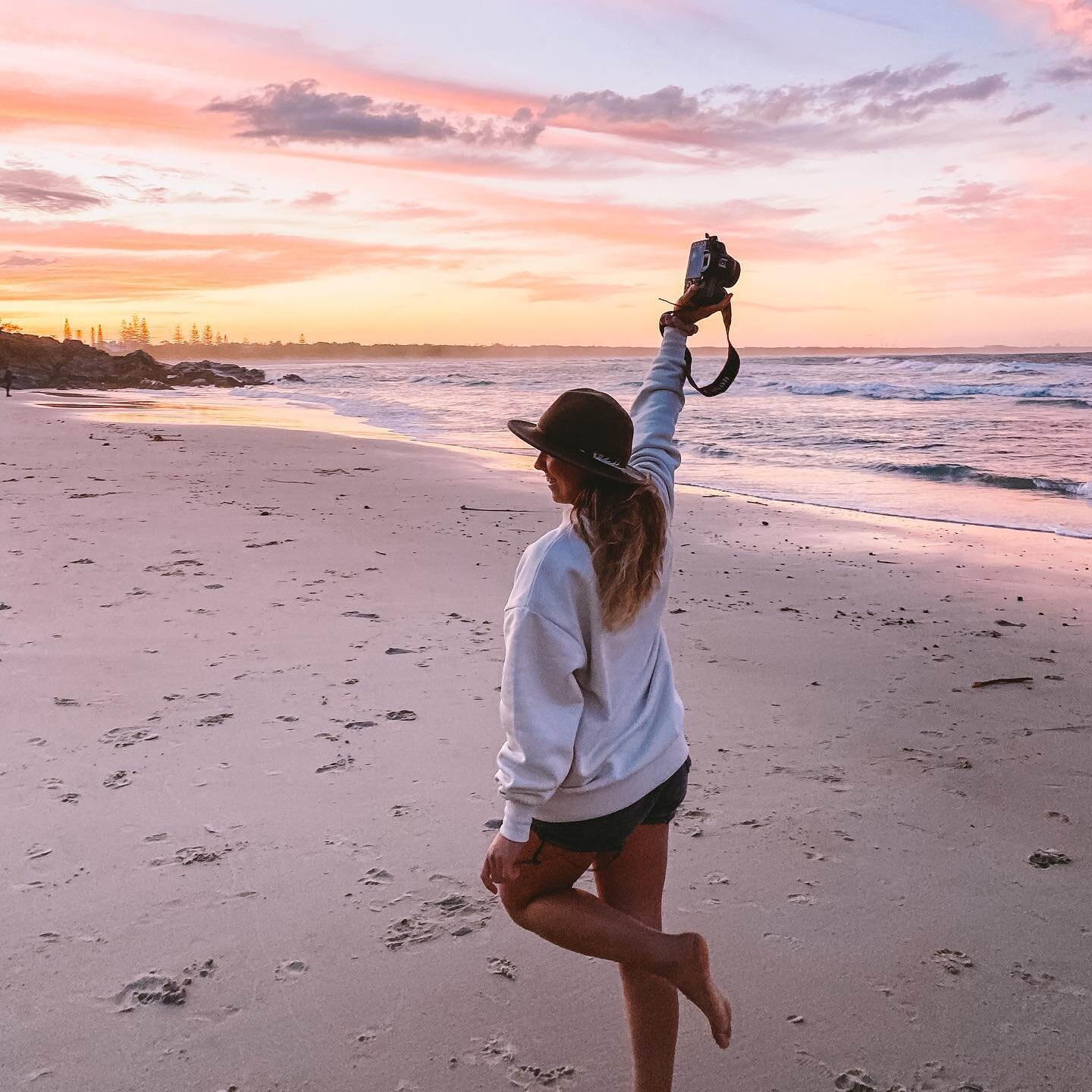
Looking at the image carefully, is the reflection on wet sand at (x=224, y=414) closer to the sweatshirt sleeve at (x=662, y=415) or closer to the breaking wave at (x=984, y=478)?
the breaking wave at (x=984, y=478)

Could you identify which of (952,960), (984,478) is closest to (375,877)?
(952,960)

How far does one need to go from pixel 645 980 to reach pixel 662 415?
1.36 m

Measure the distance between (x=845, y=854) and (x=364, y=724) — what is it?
2.18 m

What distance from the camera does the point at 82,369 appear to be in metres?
42.5

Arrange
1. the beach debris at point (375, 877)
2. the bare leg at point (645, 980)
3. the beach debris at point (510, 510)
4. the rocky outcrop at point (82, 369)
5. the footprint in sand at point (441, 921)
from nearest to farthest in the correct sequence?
the bare leg at point (645, 980) → the footprint in sand at point (441, 921) → the beach debris at point (375, 877) → the beach debris at point (510, 510) → the rocky outcrop at point (82, 369)

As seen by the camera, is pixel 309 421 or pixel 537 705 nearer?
pixel 537 705

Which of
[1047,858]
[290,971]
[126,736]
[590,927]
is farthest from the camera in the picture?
[126,736]

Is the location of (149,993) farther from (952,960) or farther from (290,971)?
(952,960)

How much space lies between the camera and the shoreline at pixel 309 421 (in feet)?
37.2

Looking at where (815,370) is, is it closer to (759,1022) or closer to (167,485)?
(167,485)

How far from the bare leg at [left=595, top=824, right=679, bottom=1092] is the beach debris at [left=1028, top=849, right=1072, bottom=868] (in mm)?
1891

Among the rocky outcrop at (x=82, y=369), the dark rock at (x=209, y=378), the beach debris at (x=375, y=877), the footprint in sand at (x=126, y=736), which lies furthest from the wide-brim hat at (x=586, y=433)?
the dark rock at (x=209, y=378)

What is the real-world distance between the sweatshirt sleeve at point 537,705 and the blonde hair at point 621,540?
12 cm

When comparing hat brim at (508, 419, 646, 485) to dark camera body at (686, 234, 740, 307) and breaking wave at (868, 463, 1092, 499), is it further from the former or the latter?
breaking wave at (868, 463, 1092, 499)
